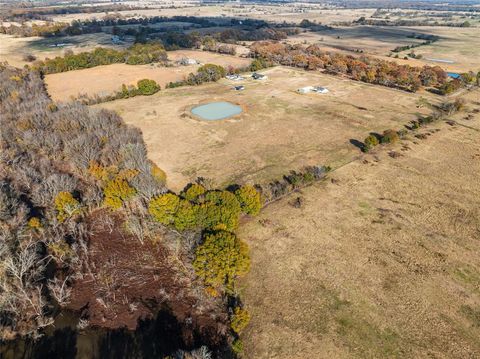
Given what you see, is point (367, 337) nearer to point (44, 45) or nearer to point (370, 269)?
point (370, 269)

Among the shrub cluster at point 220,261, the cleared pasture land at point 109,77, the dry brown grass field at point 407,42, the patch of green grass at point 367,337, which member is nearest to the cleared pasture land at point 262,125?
the cleared pasture land at point 109,77

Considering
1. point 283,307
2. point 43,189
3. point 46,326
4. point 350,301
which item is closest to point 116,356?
point 46,326

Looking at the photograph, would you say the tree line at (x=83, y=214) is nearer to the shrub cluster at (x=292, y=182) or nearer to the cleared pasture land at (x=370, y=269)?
the shrub cluster at (x=292, y=182)

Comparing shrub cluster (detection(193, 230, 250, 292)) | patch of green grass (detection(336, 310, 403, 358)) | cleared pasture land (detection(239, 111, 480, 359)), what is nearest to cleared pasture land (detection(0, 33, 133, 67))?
shrub cluster (detection(193, 230, 250, 292))

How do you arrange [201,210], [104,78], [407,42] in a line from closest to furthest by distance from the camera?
[201,210]
[104,78]
[407,42]

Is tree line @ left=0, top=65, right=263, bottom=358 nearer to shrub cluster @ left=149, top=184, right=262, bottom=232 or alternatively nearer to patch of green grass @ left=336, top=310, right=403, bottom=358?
shrub cluster @ left=149, top=184, right=262, bottom=232

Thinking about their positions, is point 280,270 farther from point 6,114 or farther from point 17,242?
point 6,114

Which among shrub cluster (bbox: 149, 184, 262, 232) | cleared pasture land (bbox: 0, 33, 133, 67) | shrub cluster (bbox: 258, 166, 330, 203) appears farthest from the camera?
cleared pasture land (bbox: 0, 33, 133, 67)

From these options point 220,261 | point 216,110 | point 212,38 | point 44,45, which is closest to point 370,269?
point 220,261
